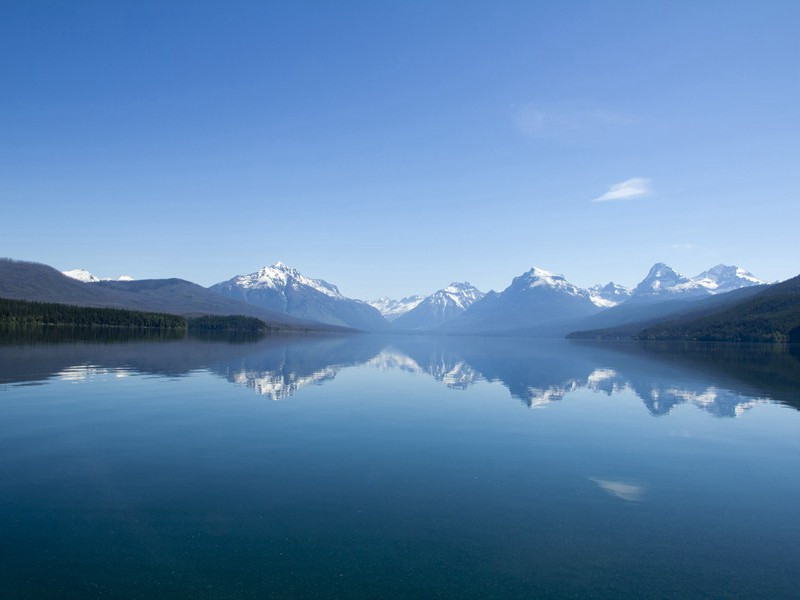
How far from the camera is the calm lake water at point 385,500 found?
14.3 metres

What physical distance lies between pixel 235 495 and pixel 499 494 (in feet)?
34.0

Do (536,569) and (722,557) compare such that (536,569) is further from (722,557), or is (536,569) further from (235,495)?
(235,495)

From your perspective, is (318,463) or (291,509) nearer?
(291,509)

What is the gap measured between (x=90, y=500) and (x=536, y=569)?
1543 cm

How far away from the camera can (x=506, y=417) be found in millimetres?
40500

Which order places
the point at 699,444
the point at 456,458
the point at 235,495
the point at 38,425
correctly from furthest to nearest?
the point at 699,444 → the point at 38,425 → the point at 456,458 → the point at 235,495

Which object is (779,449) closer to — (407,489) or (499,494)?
(499,494)

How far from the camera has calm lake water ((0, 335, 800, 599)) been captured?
14.3 metres

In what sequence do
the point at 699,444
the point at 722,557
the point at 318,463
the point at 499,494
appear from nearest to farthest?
the point at 722,557 → the point at 499,494 → the point at 318,463 → the point at 699,444

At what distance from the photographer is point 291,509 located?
18984 mm

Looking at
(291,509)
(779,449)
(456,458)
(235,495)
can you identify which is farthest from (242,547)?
(779,449)

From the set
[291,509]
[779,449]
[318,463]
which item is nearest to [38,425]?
[318,463]

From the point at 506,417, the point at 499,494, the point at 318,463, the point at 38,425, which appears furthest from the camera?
the point at 506,417

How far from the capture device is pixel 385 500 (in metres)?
20.4
